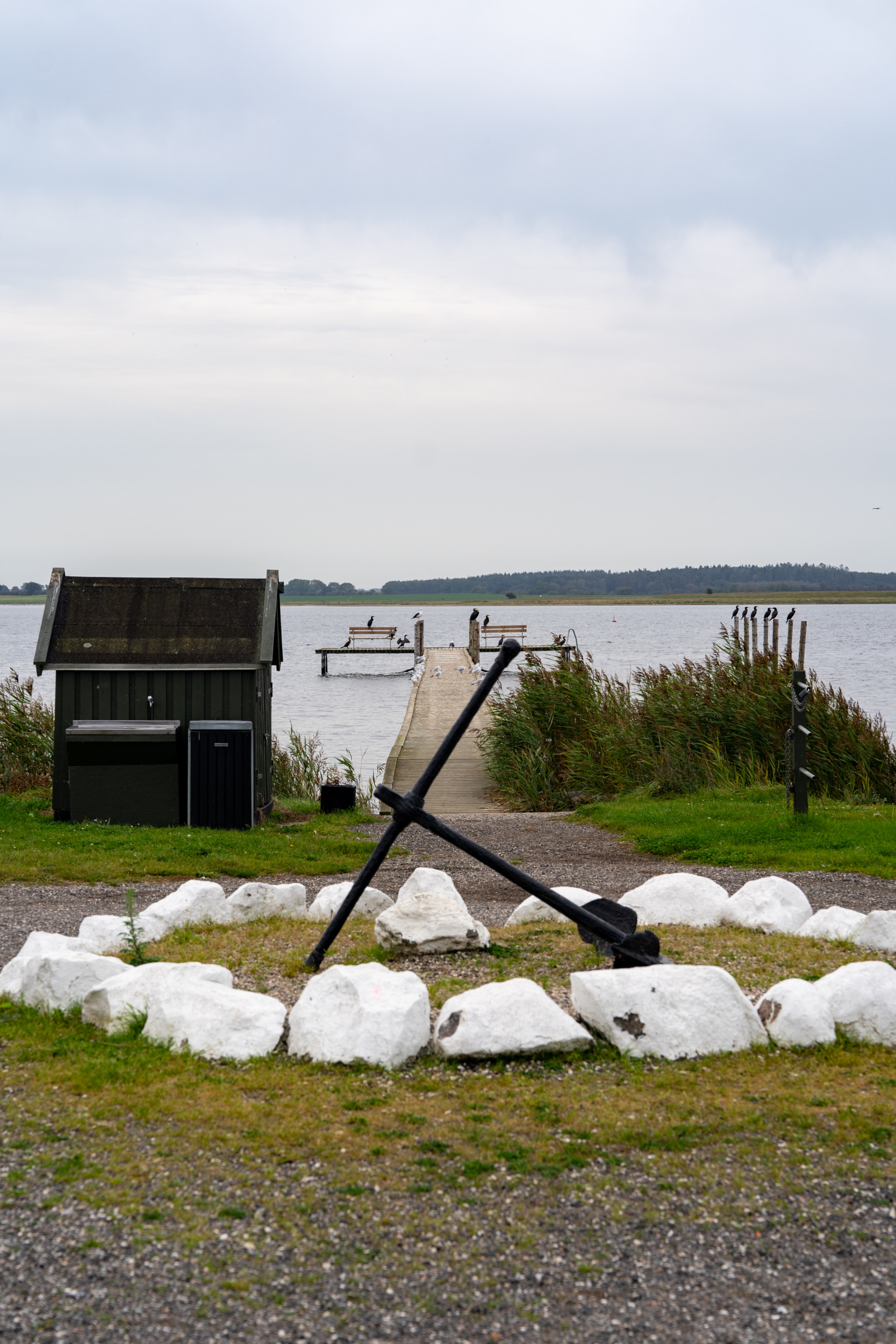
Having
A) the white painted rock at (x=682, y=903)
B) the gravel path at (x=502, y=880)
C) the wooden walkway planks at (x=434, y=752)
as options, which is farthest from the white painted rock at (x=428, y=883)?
the wooden walkway planks at (x=434, y=752)

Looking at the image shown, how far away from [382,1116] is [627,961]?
1550mm

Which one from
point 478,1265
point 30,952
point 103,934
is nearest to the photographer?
point 478,1265

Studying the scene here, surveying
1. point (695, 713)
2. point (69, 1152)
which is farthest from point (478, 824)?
point (69, 1152)

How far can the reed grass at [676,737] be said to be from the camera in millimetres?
13555

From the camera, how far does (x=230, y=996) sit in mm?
4379

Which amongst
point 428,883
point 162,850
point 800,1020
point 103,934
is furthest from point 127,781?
point 800,1020

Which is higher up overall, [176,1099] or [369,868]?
[369,868]

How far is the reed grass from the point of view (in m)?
13.6

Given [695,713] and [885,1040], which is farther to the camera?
[695,713]

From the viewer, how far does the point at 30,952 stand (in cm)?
535

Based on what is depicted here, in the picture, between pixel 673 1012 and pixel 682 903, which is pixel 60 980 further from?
pixel 682 903

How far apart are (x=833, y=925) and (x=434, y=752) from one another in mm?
11767

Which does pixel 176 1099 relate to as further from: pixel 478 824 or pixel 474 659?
pixel 474 659

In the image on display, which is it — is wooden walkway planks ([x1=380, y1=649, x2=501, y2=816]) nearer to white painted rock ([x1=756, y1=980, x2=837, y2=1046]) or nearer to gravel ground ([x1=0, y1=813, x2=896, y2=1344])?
white painted rock ([x1=756, y1=980, x2=837, y2=1046])
